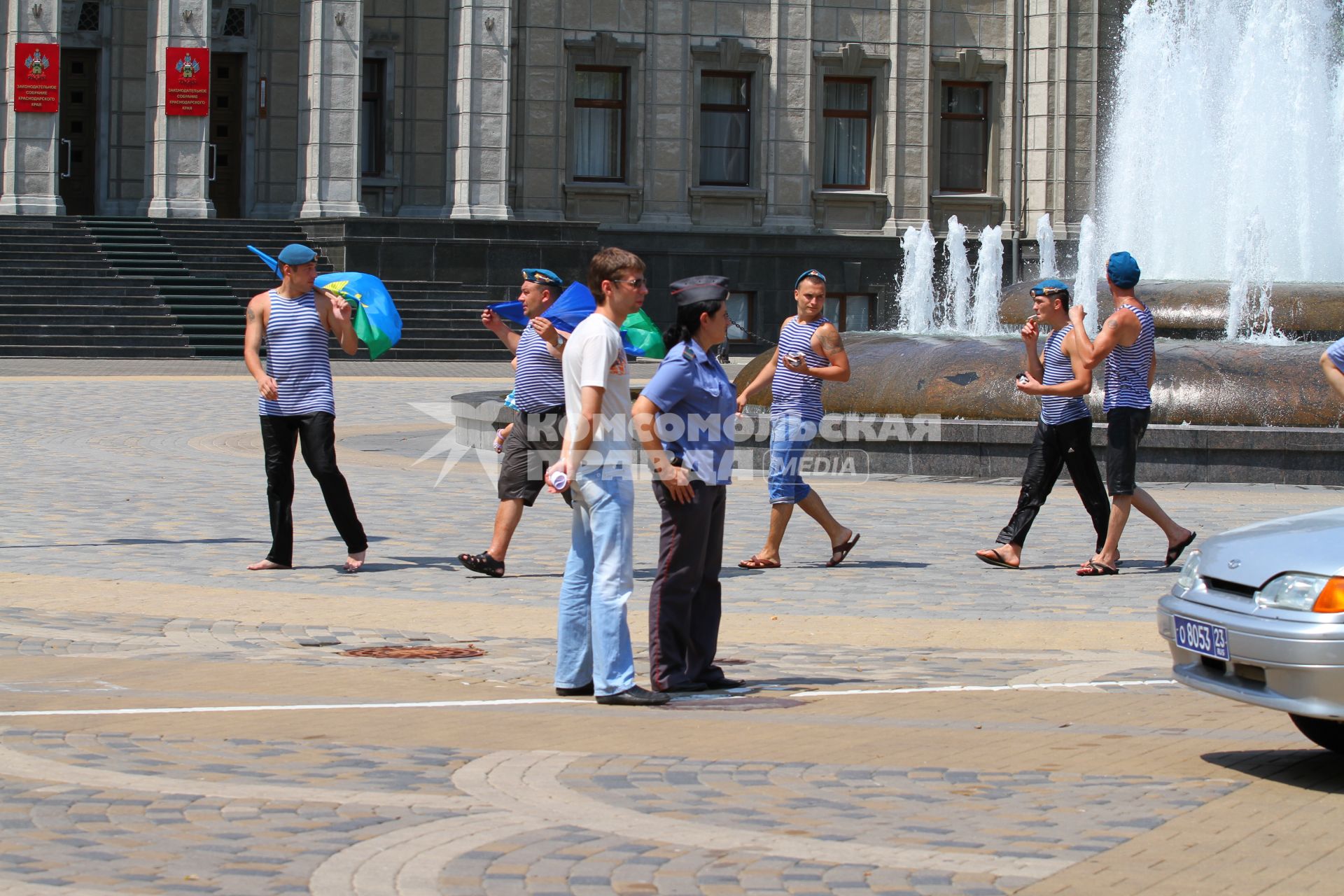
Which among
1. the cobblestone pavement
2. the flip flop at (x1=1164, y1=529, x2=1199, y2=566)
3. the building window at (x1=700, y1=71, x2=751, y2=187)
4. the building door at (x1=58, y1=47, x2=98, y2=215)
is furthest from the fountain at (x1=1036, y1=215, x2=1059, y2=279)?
the building door at (x1=58, y1=47, x2=98, y2=215)

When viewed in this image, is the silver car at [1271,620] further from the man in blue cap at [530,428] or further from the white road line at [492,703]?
the man in blue cap at [530,428]

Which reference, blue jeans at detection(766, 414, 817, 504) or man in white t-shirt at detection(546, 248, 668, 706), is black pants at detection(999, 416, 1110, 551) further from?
man in white t-shirt at detection(546, 248, 668, 706)

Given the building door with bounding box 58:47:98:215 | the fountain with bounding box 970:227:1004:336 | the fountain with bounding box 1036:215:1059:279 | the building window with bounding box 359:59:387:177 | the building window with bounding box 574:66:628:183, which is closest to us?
the fountain with bounding box 1036:215:1059:279

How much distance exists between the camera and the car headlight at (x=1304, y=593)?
21.2ft

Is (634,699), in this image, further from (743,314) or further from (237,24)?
(237,24)

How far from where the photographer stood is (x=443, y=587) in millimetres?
11383

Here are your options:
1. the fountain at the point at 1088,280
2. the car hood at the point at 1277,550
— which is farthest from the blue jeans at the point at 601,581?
the fountain at the point at 1088,280

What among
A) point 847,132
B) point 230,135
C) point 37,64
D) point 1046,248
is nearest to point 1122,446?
point 1046,248

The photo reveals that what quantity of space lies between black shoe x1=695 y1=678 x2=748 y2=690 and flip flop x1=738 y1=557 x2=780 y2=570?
377 centimetres

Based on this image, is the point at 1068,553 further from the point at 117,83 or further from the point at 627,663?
the point at 117,83

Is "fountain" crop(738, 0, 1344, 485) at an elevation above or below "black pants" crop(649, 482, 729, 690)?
above

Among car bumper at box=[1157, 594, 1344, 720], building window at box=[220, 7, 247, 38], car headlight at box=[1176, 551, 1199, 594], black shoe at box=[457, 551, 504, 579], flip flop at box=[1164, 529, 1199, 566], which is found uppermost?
building window at box=[220, 7, 247, 38]

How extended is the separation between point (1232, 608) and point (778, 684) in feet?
7.72

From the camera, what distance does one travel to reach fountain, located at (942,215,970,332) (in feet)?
134
